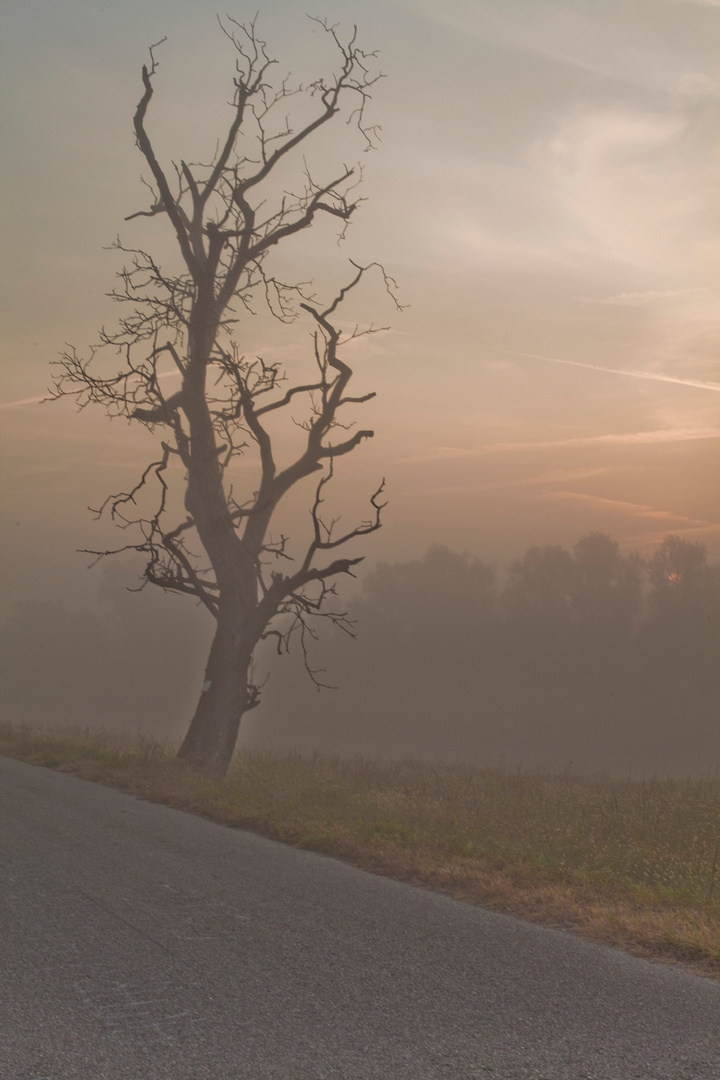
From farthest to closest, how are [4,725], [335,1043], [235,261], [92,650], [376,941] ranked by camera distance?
→ 1. [92,650]
2. [4,725]
3. [235,261]
4. [376,941]
5. [335,1043]

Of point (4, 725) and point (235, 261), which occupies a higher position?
point (235, 261)

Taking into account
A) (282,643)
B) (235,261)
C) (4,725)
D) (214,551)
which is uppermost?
(235,261)

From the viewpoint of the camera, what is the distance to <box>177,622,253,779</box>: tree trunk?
1752 centimetres

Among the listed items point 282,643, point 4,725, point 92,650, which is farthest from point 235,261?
point 92,650

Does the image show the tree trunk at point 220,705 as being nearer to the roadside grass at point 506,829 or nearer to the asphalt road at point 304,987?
the roadside grass at point 506,829

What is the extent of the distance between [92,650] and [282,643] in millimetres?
92242

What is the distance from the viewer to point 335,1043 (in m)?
4.24

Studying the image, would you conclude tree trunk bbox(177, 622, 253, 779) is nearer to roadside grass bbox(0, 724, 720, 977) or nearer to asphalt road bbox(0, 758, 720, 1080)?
roadside grass bbox(0, 724, 720, 977)

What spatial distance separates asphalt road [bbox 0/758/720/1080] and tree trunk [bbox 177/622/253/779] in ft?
32.0

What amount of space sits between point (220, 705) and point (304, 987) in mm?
13292

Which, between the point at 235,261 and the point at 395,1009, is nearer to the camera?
the point at 395,1009

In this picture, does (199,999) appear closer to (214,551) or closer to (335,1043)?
(335,1043)

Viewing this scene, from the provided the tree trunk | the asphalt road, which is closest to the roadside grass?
the tree trunk

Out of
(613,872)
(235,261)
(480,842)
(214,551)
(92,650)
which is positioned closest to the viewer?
(613,872)
